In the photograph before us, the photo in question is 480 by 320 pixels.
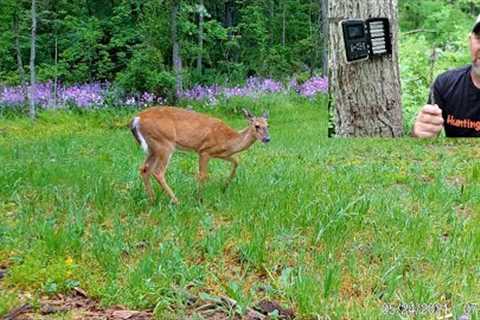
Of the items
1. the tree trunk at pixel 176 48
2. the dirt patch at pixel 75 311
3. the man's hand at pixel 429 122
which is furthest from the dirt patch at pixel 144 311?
the tree trunk at pixel 176 48

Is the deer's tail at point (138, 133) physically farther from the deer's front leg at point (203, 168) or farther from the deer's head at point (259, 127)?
the deer's head at point (259, 127)

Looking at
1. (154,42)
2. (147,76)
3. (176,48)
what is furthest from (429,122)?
(154,42)

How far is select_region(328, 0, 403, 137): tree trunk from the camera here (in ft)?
24.1

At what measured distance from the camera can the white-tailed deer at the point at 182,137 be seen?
557cm

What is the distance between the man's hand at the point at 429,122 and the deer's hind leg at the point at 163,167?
6.18ft

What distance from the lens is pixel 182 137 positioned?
595 centimetres

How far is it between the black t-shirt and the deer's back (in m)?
1.94

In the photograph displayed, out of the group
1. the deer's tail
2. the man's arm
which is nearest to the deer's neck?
the deer's tail

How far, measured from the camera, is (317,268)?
139 inches

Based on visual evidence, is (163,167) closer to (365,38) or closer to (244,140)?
(244,140)

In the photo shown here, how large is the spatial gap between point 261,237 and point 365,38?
14.2 feet

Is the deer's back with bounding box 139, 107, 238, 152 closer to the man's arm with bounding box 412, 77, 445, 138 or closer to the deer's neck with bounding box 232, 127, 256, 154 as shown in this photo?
the deer's neck with bounding box 232, 127, 256, 154

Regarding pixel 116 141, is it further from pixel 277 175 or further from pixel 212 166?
pixel 277 175

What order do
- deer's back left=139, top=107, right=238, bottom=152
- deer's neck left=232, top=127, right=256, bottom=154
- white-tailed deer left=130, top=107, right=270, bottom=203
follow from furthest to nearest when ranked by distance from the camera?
1. deer's neck left=232, top=127, right=256, bottom=154
2. deer's back left=139, top=107, right=238, bottom=152
3. white-tailed deer left=130, top=107, right=270, bottom=203
